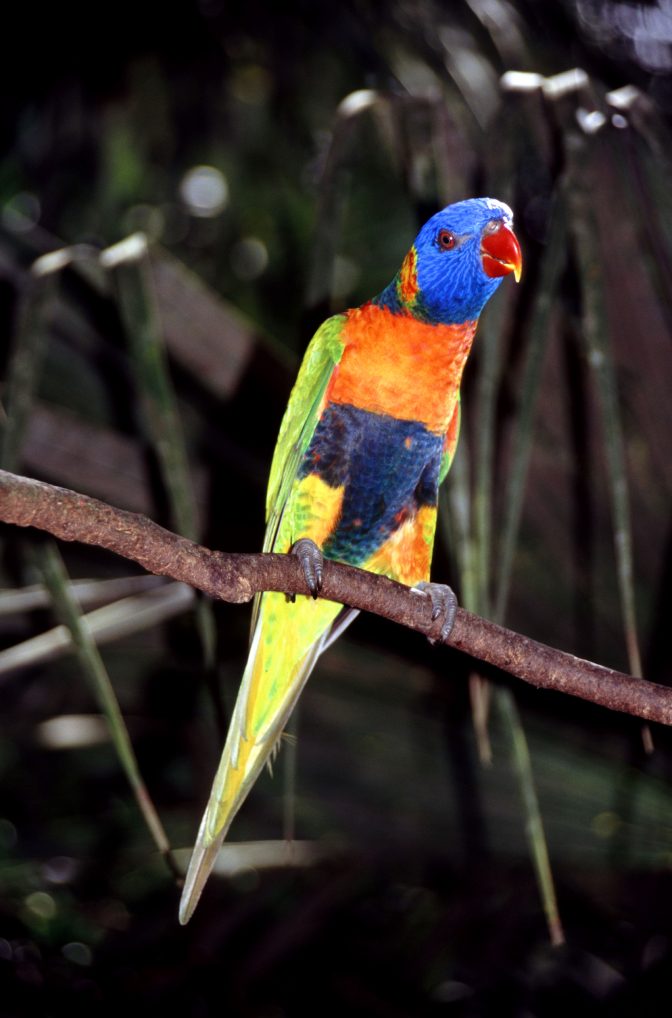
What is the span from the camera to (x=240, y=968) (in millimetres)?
1569

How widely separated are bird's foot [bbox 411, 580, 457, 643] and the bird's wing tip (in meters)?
0.36

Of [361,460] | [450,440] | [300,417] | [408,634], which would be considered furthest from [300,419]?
[408,634]

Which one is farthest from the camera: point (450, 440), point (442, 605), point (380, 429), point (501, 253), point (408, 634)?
point (408, 634)

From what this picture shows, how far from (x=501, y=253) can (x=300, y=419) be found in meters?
0.45

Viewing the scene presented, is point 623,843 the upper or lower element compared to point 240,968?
upper

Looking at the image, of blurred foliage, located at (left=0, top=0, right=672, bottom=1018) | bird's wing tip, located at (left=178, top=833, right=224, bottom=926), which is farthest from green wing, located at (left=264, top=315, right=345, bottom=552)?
bird's wing tip, located at (left=178, top=833, right=224, bottom=926)

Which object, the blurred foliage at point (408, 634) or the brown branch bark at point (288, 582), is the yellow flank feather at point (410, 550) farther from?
the brown branch bark at point (288, 582)

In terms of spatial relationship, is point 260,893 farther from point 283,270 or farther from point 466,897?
point 283,270

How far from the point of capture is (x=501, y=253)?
3.12ft

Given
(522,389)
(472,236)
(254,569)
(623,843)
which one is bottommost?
(623,843)

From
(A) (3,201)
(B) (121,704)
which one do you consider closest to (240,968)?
(B) (121,704)

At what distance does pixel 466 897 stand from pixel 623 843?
29cm

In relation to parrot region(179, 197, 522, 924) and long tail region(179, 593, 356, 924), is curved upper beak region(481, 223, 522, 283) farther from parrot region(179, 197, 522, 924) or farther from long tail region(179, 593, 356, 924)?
long tail region(179, 593, 356, 924)

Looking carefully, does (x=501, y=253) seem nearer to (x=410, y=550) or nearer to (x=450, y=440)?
(x=450, y=440)
